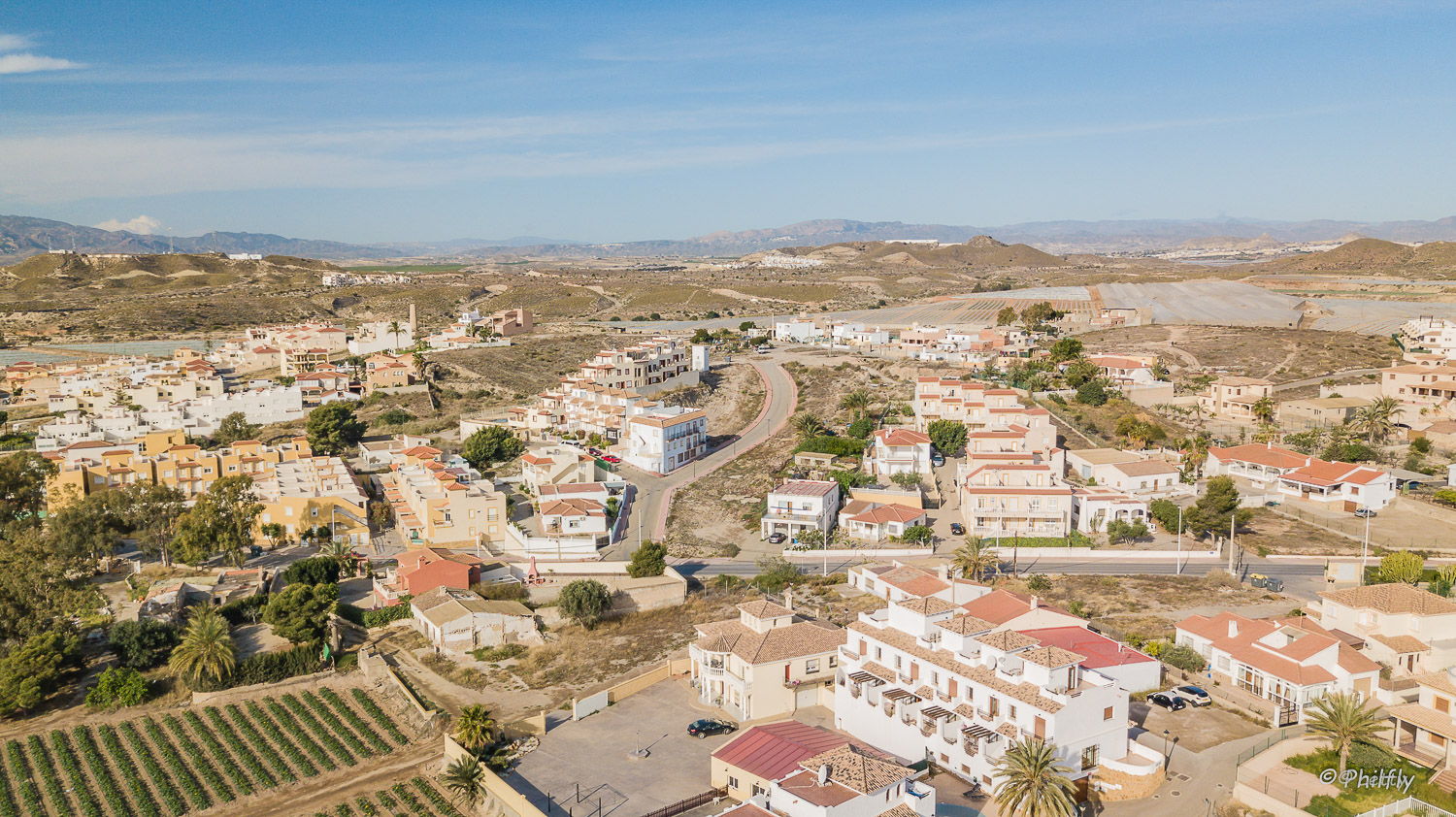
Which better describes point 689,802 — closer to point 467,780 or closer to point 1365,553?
point 467,780

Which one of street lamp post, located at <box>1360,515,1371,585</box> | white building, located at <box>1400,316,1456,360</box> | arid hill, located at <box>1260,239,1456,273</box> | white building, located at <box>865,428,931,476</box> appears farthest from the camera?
arid hill, located at <box>1260,239,1456,273</box>

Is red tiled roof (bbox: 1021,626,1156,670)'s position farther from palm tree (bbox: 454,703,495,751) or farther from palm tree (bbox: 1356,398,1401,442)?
palm tree (bbox: 1356,398,1401,442)

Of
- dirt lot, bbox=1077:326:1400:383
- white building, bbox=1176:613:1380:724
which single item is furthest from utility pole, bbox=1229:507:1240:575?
dirt lot, bbox=1077:326:1400:383

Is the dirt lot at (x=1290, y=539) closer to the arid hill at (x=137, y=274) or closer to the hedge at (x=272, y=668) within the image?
the hedge at (x=272, y=668)

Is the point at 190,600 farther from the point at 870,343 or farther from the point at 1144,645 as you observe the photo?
the point at 870,343

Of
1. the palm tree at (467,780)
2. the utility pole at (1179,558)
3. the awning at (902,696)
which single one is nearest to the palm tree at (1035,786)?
the awning at (902,696)

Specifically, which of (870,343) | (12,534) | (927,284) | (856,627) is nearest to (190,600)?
(12,534)
